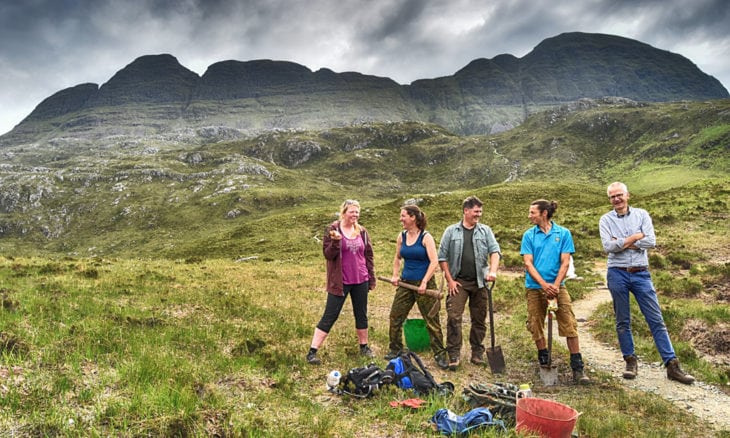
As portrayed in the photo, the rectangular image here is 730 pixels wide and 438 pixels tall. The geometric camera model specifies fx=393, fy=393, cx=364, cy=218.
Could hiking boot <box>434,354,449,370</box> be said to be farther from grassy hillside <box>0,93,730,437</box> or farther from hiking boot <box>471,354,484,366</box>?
hiking boot <box>471,354,484,366</box>

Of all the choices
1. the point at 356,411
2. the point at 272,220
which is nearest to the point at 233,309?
the point at 356,411

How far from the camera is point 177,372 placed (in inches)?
265

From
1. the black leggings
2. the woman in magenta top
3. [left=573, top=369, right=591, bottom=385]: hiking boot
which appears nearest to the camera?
[left=573, top=369, right=591, bottom=385]: hiking boot

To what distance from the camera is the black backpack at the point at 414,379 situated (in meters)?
7.20

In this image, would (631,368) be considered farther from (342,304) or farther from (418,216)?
(342,304)

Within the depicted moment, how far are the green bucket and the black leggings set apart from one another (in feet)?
4.81

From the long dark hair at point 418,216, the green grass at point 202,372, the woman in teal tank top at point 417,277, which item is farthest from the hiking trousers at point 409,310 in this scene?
the long dark hair at point 418,216

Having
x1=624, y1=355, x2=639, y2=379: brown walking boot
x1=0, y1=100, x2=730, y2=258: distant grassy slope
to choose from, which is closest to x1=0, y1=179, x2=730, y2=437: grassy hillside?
x1=624, y1=355, x2=639, y2=379: brown walking boot

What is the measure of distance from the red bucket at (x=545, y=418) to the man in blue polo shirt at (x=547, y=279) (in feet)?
11.2

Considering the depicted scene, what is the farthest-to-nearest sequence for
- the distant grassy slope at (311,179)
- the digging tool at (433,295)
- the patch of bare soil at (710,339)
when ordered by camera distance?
the distant grassy slope at (311,179), the patch of bare soil at (710,339), the digging tool at (433,295)

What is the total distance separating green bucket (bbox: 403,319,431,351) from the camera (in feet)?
34.9

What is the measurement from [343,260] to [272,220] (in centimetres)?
6966

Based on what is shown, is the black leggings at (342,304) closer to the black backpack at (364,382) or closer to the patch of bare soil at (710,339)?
the black backpack at (364,382)

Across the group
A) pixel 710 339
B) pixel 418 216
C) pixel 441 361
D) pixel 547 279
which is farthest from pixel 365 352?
pixel 710 339
